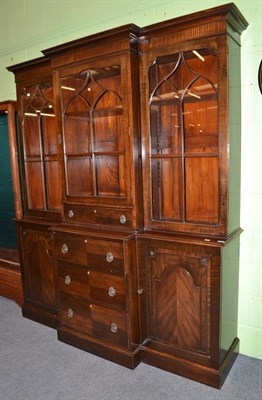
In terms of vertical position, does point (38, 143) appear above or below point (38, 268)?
above

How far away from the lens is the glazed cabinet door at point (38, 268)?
Answer: 282 centimetres

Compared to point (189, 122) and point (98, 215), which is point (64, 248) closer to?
point (98, 215)

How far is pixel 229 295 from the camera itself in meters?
2.16

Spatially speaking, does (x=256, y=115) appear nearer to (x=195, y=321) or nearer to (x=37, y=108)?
(x=195, y=321)

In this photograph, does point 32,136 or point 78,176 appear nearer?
point 78,176

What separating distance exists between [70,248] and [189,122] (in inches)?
48.6

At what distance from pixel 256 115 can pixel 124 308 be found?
154 centimetres

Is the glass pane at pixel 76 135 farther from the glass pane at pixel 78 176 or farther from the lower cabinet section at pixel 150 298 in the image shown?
the lower cabinet section at pixel 150 298

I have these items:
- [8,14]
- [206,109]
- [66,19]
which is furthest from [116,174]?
[8,14]

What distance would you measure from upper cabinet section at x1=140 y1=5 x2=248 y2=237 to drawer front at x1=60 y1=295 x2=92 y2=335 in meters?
0.81

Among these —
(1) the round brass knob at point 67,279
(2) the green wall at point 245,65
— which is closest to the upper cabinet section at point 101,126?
(1) the round brass knob at point 67,279

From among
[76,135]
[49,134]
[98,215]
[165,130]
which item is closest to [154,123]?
[165,130]

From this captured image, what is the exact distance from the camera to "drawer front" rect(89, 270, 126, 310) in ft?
7.36

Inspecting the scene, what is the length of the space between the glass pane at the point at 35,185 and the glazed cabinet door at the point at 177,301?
3.94ft
